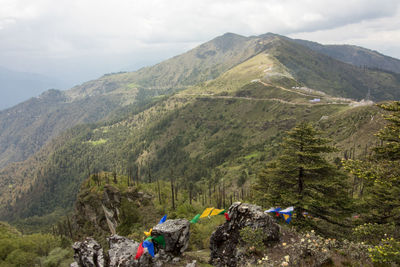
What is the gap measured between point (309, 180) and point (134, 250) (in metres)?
17.9

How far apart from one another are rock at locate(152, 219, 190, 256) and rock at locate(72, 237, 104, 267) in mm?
5341

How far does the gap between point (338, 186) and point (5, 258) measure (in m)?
56.6

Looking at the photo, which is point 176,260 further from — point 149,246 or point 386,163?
point 386,163

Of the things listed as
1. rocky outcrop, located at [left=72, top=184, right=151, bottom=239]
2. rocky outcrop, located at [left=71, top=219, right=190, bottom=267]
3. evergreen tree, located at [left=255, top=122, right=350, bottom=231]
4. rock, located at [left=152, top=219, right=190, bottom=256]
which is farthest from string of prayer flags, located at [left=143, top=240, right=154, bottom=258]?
rocky outcrop, located at [left=72, top=184, right=151, bottom=239]

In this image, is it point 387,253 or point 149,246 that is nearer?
Result: point 387,253

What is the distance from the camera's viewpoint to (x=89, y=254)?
20.0 meters

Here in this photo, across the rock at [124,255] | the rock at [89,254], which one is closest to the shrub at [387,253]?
the rock at [124,255]

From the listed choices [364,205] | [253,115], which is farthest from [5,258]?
[253,115]

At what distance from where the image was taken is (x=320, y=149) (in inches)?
841

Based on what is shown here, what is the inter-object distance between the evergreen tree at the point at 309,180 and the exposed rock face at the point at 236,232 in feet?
14.2

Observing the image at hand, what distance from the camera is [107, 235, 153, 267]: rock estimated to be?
18000 mm

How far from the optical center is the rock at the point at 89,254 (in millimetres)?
19625

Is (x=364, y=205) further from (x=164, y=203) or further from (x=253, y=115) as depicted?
(x=253, y=115)

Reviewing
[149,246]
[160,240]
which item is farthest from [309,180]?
[149,246]
